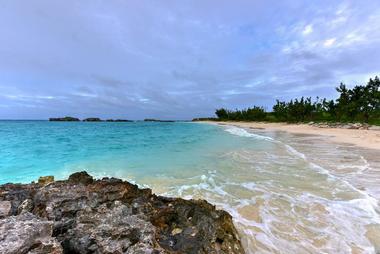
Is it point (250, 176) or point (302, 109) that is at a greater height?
point (302, 109)

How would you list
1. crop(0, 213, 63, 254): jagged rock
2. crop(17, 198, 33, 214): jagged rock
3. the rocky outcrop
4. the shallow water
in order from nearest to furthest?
crop(0, 213, 63, 254): jagged rock, the rocky outcrop, crop(17, 198, 33, 214): jagged rock, the shallow water

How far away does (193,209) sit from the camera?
16.3 feet

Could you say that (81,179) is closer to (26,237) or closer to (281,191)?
(26,237)

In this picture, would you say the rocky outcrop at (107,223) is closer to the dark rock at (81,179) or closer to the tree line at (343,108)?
the dark rock at (81,179)

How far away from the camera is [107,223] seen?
380cm

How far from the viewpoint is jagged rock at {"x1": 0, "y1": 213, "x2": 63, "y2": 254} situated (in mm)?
2736

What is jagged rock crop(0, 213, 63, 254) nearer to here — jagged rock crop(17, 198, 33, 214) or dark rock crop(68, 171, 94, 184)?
jagged rock crop(17, 198, 33, 214)

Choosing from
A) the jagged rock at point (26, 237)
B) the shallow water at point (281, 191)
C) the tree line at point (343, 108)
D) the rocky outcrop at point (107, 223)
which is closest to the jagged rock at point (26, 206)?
the rocky outcrop at point (107, 223)

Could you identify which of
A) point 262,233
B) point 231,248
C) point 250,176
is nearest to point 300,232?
point 262,233

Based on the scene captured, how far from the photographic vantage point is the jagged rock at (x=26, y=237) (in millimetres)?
2736

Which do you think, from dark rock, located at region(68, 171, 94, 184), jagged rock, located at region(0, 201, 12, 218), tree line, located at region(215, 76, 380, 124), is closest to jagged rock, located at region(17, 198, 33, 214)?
jagged rock, located at region(0, 201, 12, 218)

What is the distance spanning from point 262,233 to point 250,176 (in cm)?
482

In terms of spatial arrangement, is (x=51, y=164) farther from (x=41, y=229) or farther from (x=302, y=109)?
(x=302, y=109)

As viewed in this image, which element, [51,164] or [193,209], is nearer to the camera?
[193,209]
